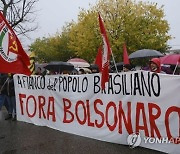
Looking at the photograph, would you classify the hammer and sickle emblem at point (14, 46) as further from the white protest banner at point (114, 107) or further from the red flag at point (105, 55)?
the red flag at point (105, 55)

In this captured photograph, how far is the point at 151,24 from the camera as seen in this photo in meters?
32.2

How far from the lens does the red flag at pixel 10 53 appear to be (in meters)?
6.83

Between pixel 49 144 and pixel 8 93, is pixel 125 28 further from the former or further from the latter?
pixel 49 144

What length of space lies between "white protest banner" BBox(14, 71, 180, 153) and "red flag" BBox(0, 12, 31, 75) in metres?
1.12

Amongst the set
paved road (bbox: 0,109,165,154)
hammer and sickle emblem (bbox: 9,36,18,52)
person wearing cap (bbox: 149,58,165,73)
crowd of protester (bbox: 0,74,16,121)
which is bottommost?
paved road (bbox: 0,109,165,154)

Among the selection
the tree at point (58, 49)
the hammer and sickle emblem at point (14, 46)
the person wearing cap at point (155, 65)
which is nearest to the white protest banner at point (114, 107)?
the person wearing cap at point (155, 65)

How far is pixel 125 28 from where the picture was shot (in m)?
31.1

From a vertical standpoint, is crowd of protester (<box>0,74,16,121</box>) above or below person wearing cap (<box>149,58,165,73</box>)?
below

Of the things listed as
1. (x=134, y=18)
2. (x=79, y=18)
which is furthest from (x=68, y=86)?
(x=79, y=18)

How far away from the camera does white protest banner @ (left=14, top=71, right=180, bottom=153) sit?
535 cm

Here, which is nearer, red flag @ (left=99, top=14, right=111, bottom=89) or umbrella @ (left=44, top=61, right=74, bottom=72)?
red flag @ (left=99, top=14, right=111, bottom=89)

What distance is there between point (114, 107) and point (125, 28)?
2557cm

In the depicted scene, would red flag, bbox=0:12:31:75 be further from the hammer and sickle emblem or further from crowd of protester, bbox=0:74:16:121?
crowd of protester, bbox=0:74:16:121

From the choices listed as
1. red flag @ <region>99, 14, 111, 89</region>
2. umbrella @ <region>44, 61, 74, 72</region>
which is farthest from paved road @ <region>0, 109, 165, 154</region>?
umbrella @ <region>44, 61, 74, 72</region>
